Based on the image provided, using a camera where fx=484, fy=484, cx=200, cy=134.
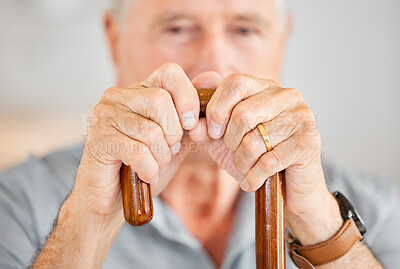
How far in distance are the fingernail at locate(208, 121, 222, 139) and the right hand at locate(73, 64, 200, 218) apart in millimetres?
21

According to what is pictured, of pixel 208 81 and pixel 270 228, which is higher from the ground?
pixel 208 81

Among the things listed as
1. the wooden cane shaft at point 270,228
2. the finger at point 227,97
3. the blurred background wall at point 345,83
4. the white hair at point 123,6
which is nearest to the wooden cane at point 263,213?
the wooden cane shaft at point 270,228

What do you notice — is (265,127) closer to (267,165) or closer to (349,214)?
(267,165)

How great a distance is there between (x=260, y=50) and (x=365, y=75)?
44.9 inches

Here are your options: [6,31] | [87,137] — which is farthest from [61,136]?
[87,137]

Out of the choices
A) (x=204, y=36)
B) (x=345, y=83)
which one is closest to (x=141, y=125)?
(x=204, y=36)

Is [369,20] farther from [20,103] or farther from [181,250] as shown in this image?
[20,103]

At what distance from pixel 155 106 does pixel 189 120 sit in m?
0.05

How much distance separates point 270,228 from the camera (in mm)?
599

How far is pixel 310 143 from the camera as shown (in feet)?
2.08

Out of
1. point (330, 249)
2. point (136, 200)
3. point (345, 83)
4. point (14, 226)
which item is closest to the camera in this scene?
point (136, 200)

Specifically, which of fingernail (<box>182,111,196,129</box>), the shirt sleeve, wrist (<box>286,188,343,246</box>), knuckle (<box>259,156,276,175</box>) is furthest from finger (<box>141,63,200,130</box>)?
the shirt sleeve

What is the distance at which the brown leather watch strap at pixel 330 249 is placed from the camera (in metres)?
0.70

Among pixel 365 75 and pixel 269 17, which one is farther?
pixel 365 75
